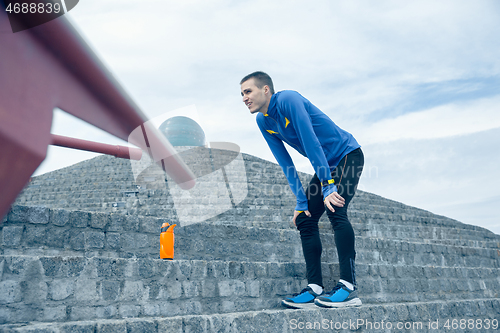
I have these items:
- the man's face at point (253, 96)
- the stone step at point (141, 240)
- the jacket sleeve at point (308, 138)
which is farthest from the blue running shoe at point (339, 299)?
the man's face at point (253, 96)

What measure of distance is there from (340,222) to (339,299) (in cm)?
51

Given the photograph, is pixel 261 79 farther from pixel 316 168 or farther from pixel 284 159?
pixel 316 168

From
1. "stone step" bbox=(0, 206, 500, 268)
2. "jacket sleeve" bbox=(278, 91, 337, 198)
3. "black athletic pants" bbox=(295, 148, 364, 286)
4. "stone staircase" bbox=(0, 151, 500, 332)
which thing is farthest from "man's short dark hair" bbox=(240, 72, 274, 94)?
"stone step" bbox=(0, 206, 500, 268)

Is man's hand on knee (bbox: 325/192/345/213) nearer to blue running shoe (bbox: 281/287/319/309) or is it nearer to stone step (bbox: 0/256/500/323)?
blue running shoe (bbox: 281/287/319/309)

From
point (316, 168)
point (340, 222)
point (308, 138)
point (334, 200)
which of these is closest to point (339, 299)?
→ point (340, 222)

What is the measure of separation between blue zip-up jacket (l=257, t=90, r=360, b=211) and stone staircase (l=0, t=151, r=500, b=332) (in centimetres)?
82

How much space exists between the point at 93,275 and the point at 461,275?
4.63 meters

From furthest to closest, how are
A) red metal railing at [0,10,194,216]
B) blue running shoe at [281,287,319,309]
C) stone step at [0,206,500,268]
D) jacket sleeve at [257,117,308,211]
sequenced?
stone step at [0,206,500,268] < jacket sleeve at [257,117,308,211] < blue running shoe at [281,287,319,309] < red metal railing at [0,10,194,216]

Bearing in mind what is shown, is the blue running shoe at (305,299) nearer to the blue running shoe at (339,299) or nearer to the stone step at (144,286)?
the blue running shoe at (339,299)

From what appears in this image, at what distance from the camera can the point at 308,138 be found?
2.37 meters

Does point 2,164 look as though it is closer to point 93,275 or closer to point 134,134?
point 93,275

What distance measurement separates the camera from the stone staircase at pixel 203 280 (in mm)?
1963

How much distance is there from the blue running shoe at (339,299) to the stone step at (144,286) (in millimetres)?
642

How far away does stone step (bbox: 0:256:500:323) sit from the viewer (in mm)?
1953
